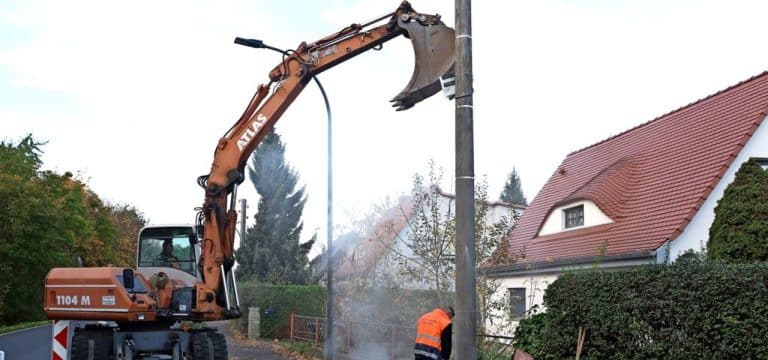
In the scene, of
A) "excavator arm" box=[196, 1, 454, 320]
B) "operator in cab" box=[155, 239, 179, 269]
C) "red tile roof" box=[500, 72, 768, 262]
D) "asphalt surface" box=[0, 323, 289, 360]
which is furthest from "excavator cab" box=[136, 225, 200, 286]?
"red tile roof" box=[500, 72, 768, 262]

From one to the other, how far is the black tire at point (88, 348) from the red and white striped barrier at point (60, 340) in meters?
0.46

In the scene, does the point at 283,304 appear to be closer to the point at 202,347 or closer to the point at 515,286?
the point at 515,286

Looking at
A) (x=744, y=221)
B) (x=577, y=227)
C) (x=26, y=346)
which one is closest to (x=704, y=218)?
(x=577, y=227)

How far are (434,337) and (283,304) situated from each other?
18.9 metres

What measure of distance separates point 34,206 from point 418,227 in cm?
2268

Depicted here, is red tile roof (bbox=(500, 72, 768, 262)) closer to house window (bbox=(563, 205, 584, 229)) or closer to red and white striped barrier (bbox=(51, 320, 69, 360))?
house window (bbox=(563, 205, 584, 229))

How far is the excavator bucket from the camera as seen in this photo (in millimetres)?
10406

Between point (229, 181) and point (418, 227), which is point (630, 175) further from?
point (229, 181)

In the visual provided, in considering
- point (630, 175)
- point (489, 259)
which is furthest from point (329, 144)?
point (630, 175)

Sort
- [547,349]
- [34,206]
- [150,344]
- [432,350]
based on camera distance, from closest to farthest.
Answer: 1. [432,350]
2. [150,344]
3. [547,349]
4. [34,206]

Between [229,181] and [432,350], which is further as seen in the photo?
[229,181]

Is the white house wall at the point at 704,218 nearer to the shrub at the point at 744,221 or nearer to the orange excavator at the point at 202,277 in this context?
the shrub at the point at 744,221

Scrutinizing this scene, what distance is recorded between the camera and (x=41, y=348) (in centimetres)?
2156

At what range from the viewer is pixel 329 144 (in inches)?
648
